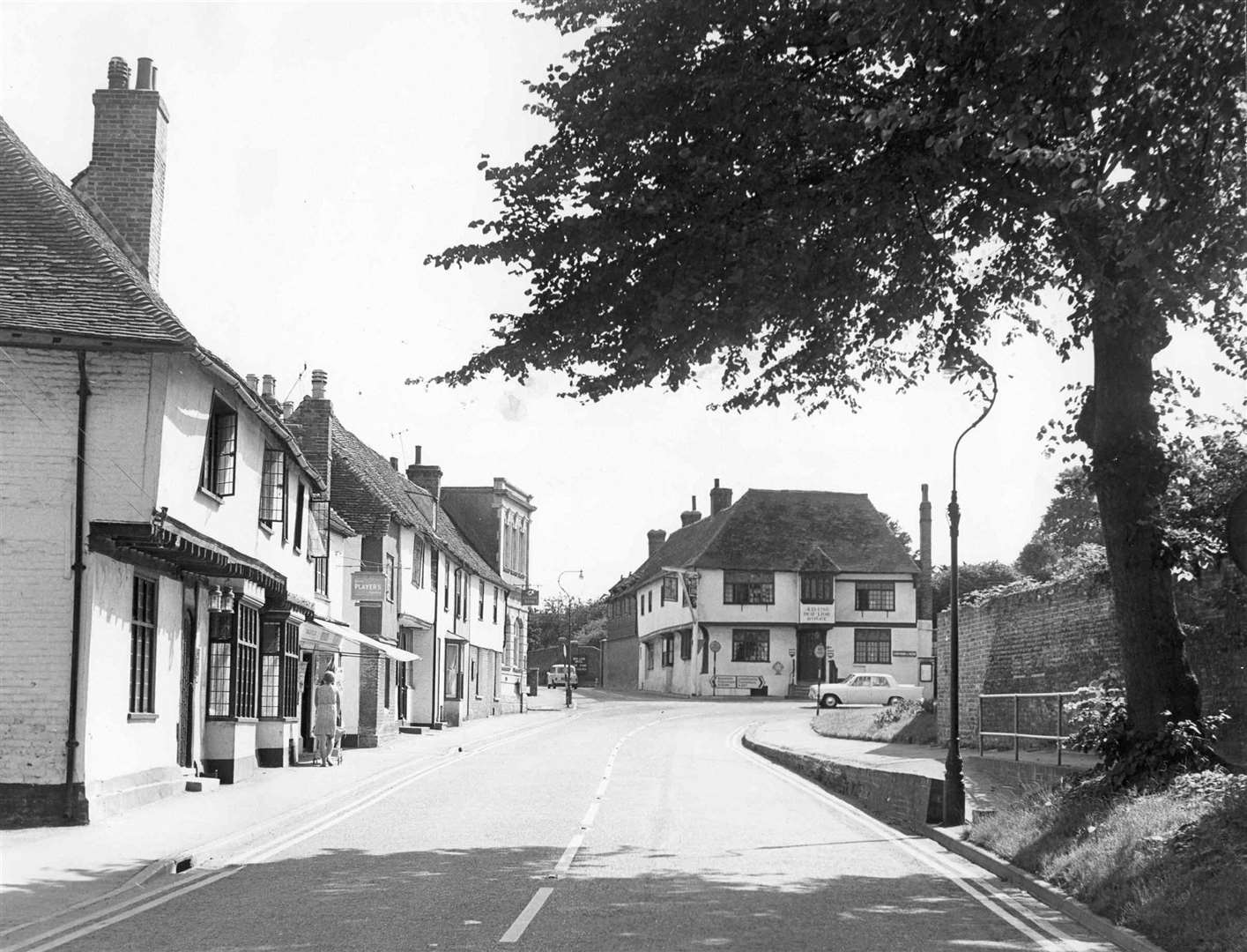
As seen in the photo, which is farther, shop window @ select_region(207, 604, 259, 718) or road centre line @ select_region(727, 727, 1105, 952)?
shop window @ select_region(207, 604, 259, 718)

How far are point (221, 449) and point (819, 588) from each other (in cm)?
6142

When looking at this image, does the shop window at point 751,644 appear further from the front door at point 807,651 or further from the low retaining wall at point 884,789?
the low retaining wall at point 884,789

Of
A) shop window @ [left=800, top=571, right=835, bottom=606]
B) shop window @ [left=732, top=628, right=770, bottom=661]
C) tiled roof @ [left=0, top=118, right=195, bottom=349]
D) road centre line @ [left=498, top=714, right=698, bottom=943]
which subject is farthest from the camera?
shop window @ [left=800, top=571, right=835, bottom=606]

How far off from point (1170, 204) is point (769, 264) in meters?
3.86

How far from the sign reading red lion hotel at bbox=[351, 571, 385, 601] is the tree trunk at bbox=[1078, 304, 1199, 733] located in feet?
78.5

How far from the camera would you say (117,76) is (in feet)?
72.6

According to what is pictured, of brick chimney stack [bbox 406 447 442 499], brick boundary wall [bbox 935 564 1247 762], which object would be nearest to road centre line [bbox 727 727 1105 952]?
brick boundary wall [bbox 935 564 1247 762]

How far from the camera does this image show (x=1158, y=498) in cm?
1530

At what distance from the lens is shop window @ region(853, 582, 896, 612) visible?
3167 inches

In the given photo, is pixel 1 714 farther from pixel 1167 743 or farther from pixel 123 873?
pixel 1167 743

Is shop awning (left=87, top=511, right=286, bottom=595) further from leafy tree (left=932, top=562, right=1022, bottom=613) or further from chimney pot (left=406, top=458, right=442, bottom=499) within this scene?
leafy tree (left=932, top=562, right=1022, bottom=613)

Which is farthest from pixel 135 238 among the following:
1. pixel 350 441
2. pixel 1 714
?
pixel 350 441

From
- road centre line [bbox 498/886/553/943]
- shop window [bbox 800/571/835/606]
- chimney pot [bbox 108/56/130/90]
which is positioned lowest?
road centre line [bbox 498/886/553/943]

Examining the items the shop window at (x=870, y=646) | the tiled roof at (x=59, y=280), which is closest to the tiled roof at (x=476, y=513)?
the shop window at (x=870, y=646)
